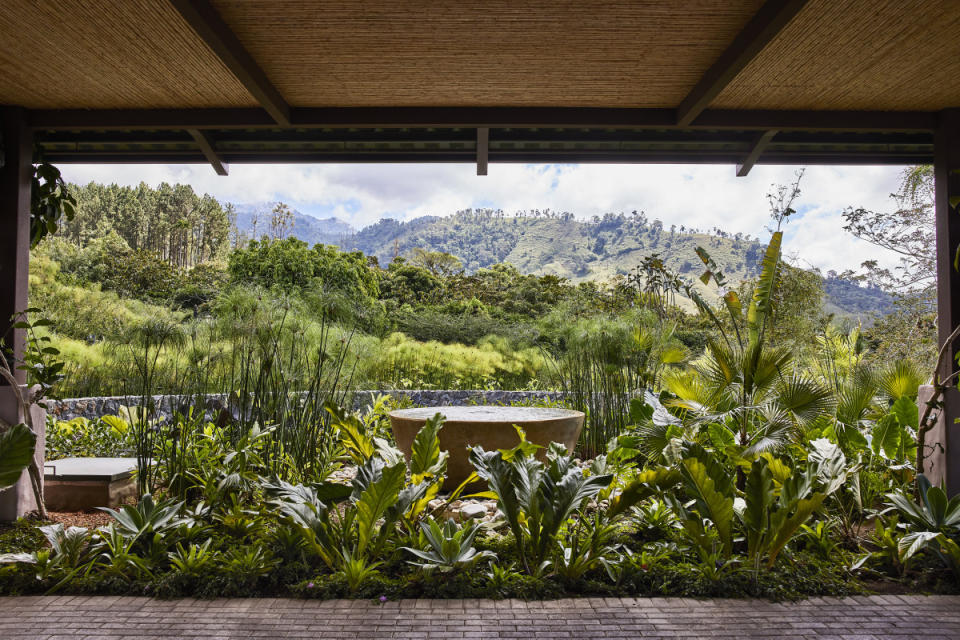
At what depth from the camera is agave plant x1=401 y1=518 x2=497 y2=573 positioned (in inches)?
85.5

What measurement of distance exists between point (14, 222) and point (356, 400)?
3.08 metres

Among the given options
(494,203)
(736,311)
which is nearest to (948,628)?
(736,311)

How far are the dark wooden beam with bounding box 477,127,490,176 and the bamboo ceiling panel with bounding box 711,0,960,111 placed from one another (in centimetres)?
119

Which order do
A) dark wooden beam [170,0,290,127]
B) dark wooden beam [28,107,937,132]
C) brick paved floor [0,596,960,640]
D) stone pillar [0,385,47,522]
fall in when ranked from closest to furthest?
brick paved floor [0,596,960,640] → dark wooden beam [170,0,290,127] → stone pillar [0,385,47,522] → dark wooden beam [28,107,937,132]

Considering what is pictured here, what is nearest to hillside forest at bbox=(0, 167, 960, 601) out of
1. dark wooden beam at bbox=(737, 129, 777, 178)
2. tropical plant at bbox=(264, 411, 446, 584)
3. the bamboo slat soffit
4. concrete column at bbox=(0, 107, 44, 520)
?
tropical plant at bbox=(264, 411, 446, 584)

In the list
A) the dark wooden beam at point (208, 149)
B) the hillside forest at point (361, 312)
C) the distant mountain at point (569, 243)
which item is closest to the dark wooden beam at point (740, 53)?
the hillside forest at point (361, 312)

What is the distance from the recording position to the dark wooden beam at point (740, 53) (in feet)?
6.89

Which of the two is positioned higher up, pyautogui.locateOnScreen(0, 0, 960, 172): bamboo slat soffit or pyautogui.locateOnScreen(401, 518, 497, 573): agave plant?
pyautogui.locateOnScreen(0, 0, 960, 172): bamboo slat soffit

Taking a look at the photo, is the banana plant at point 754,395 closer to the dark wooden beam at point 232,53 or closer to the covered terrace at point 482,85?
the covered terrace at point 482,85

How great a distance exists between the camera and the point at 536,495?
2344 millimetres

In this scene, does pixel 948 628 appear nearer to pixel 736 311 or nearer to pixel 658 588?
pixel 658 588

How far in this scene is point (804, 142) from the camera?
3527 mm

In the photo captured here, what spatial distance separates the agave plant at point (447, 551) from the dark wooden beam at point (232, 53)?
1962 millimetres

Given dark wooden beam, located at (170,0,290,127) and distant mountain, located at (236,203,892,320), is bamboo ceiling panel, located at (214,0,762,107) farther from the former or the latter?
distant mountain, located at (236,203,892,320)
